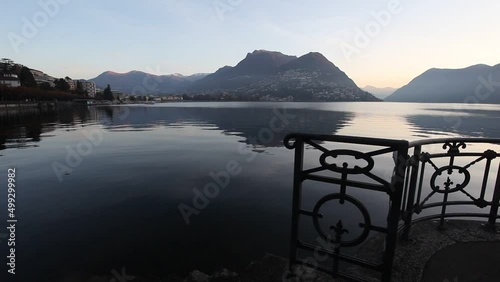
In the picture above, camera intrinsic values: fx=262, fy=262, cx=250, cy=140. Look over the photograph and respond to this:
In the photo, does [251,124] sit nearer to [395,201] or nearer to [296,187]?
[296,187]

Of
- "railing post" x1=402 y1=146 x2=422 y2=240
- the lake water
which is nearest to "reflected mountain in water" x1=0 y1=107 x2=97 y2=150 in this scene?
the lake water

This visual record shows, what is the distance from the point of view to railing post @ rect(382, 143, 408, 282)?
3.00m

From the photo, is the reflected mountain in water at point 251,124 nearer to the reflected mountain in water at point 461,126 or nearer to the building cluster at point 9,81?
the reflected mountain in water at point 461,126

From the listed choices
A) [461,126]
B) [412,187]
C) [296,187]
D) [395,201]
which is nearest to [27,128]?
[296,187]

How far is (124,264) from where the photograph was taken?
5879 millimetres

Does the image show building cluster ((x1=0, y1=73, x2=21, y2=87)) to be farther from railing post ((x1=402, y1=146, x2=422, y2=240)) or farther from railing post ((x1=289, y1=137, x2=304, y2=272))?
railing post ((x1=402, y1=146, x2=422, y2=240))

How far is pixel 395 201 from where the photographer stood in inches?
120

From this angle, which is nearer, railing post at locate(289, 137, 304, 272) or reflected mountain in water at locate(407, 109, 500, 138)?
railing post at locate(289, 137, 304, 272)

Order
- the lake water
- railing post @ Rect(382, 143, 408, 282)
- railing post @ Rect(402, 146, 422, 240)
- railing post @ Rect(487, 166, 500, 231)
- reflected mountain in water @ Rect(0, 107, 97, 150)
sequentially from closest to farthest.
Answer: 1. railing post @ Rect(382, 143, 408, 282)
2. railing post @ Rect(402, 146, 422, 240)
3. railing post @ Rect(487, 166, 500, 231)
4. the lake water
5. reflected mountain in water @ Rect(0, 107, 97, 150)

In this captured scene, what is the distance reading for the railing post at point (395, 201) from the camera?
9.84 ft

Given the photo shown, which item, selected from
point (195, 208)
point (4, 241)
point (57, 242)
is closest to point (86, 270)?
point (57, 242)

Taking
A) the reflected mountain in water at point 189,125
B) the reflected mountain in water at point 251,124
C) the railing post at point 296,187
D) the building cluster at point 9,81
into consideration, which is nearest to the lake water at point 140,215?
the railing post at point 296,187

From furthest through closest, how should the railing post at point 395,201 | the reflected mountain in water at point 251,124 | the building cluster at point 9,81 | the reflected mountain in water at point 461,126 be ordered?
→ the building cluster at point 9,81
the reflected mountain in water at point 461,126
the reflected mountain in water at point 251,124
the railing post at point 395,201

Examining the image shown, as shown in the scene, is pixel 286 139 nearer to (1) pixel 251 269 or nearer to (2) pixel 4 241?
(1) pixel 251 269
